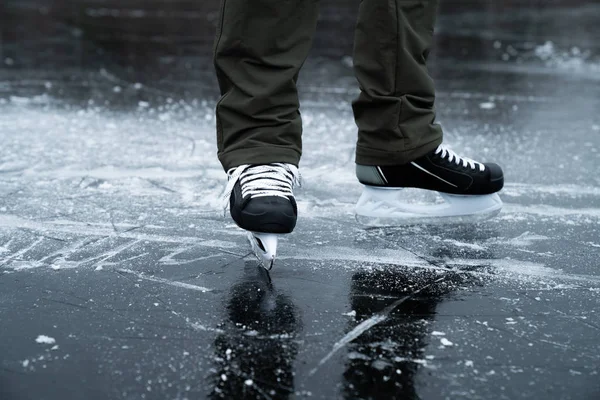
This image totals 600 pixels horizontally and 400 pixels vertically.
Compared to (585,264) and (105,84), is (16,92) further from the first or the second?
(585,264)

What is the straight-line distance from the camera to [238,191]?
1.96 metres

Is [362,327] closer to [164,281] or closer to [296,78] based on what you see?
[164,281]

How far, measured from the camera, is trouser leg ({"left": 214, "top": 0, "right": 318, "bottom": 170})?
1962 mm

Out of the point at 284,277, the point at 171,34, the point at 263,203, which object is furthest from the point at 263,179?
the point at 171,34

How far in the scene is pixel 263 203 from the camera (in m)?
1.88

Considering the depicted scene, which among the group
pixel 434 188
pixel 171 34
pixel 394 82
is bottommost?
pixel 171 34

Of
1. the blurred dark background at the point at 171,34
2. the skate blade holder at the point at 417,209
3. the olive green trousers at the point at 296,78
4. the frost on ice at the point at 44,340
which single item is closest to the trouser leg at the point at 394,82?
the olive green trousers at the point at 296,78

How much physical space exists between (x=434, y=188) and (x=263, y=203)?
66 cm

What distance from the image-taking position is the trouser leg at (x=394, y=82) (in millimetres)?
2146

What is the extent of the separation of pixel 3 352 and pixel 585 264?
1.35m

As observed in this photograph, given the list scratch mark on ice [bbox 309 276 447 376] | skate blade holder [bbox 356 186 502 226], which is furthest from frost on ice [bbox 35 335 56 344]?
skate blade holder [bbox 356 186 502 226]

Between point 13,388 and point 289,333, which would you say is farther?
point 289,333

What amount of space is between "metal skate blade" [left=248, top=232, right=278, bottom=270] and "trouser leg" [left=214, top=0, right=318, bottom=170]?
19cm

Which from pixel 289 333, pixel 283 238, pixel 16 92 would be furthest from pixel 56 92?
pixel 289 333
